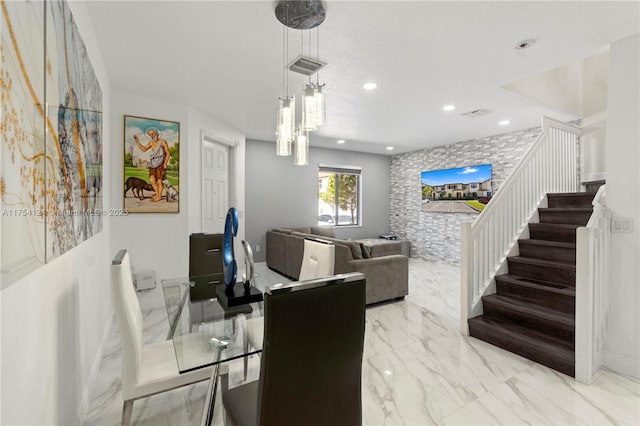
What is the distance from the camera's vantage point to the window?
713 cm

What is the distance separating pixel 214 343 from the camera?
146 centimetres

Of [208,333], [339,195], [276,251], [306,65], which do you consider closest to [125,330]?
[208,333]

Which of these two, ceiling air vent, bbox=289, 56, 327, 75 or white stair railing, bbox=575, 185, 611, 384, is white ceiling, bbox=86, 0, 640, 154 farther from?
white stair railing, bbox=575, 185, 611, 384

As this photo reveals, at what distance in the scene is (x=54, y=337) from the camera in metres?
1.30

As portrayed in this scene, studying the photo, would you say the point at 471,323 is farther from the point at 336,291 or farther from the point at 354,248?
the point at 336,291

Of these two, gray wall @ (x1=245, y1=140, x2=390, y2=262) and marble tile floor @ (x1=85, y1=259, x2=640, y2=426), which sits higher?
gray wall @ (x1=245, y1=140, x2=390, y2=262)

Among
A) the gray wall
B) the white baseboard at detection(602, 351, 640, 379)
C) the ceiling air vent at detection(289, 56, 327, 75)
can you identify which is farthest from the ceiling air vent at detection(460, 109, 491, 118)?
the gray wall

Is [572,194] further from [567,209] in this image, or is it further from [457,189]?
[457,189]

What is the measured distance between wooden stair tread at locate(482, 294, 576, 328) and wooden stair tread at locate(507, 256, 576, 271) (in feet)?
1.45

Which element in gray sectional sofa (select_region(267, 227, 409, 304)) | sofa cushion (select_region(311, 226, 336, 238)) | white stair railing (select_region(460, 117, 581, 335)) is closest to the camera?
white stair railing (select_region(460, 117, 581, 335))

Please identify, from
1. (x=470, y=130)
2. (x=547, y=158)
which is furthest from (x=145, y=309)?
(x=470, y=130)

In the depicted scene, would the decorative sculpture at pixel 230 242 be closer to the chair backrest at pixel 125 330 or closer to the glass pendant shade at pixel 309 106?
the chair backrest at pixel 125 330

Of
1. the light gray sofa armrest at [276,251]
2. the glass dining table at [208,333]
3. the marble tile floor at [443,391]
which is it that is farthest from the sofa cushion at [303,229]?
the glass dining table at [208,333]

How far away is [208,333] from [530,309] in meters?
2.78
